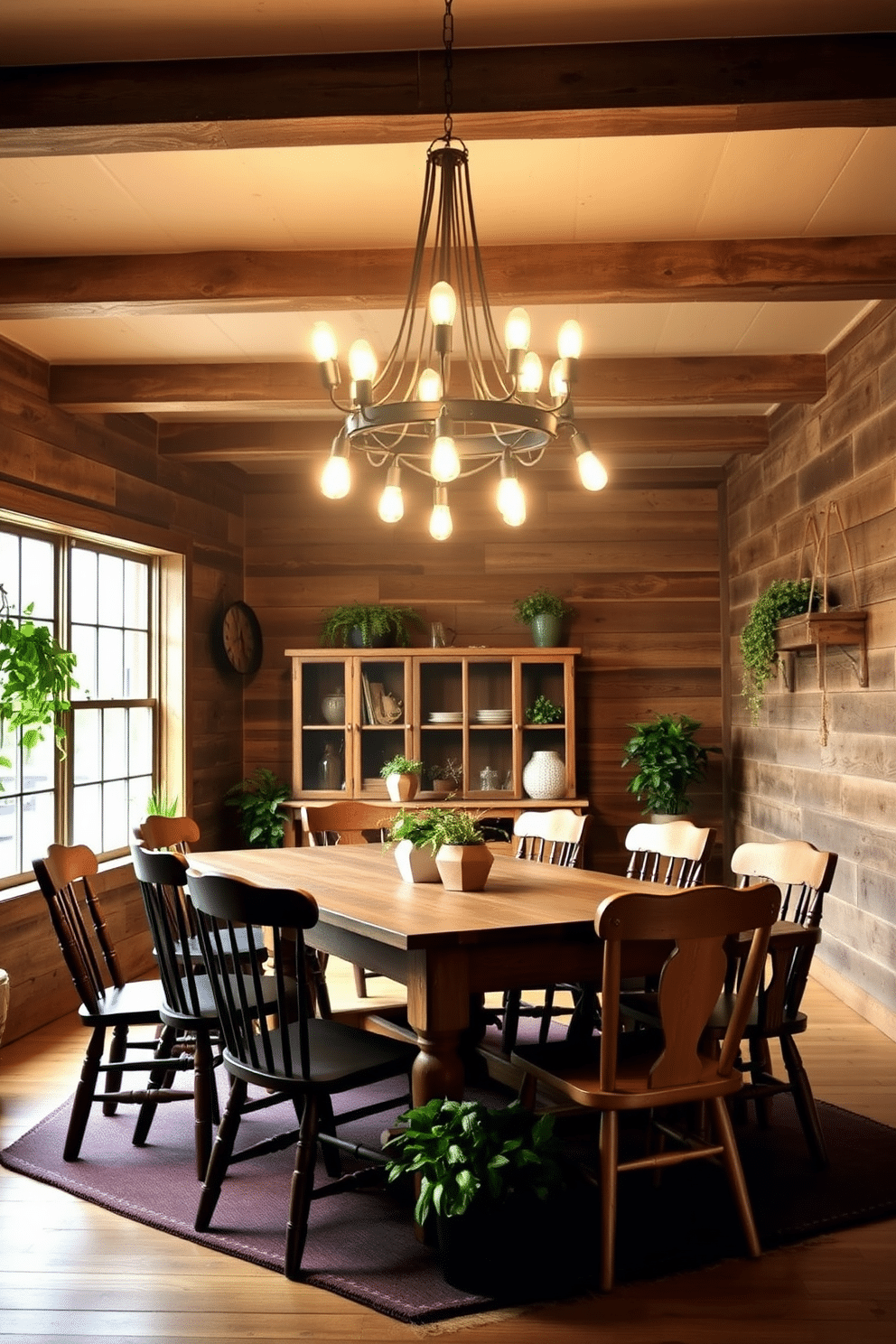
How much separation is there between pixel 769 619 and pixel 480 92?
11.2 ft

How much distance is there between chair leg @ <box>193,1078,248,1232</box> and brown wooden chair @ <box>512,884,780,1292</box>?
0.75 m

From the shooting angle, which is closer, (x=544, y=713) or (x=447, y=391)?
(x=447, y=391)

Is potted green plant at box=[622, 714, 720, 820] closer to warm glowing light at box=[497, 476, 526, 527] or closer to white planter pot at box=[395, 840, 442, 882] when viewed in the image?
white planter pot at box=[395, 840, 442, 882]

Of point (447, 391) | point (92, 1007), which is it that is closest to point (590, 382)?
point (447, 391)

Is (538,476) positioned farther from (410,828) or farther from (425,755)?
(410,828)

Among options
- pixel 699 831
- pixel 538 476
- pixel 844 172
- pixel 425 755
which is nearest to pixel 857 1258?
pixel 699 831

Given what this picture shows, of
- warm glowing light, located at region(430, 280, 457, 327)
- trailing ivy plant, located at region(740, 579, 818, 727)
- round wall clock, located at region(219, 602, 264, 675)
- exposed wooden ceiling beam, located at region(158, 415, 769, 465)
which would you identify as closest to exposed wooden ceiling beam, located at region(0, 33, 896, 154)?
warm glowing light, located at region(430, 280, 457, 327)

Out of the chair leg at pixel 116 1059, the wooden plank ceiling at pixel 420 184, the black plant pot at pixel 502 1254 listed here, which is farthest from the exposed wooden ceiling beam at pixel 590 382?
the black plant pot at pixel 502 1254

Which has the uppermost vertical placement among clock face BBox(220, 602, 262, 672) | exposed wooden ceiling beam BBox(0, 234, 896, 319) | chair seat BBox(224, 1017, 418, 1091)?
exposed wooden ceiling beam BBox(0, 234, 896, 319)

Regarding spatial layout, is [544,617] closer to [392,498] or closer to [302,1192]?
[392,498]

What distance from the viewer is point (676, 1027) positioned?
2750mm

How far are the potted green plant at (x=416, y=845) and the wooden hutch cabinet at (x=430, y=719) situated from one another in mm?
3412

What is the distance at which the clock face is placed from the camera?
7.36 metres

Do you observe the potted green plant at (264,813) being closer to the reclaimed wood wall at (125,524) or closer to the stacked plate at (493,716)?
the reclaimed wood wall at (125,524)
